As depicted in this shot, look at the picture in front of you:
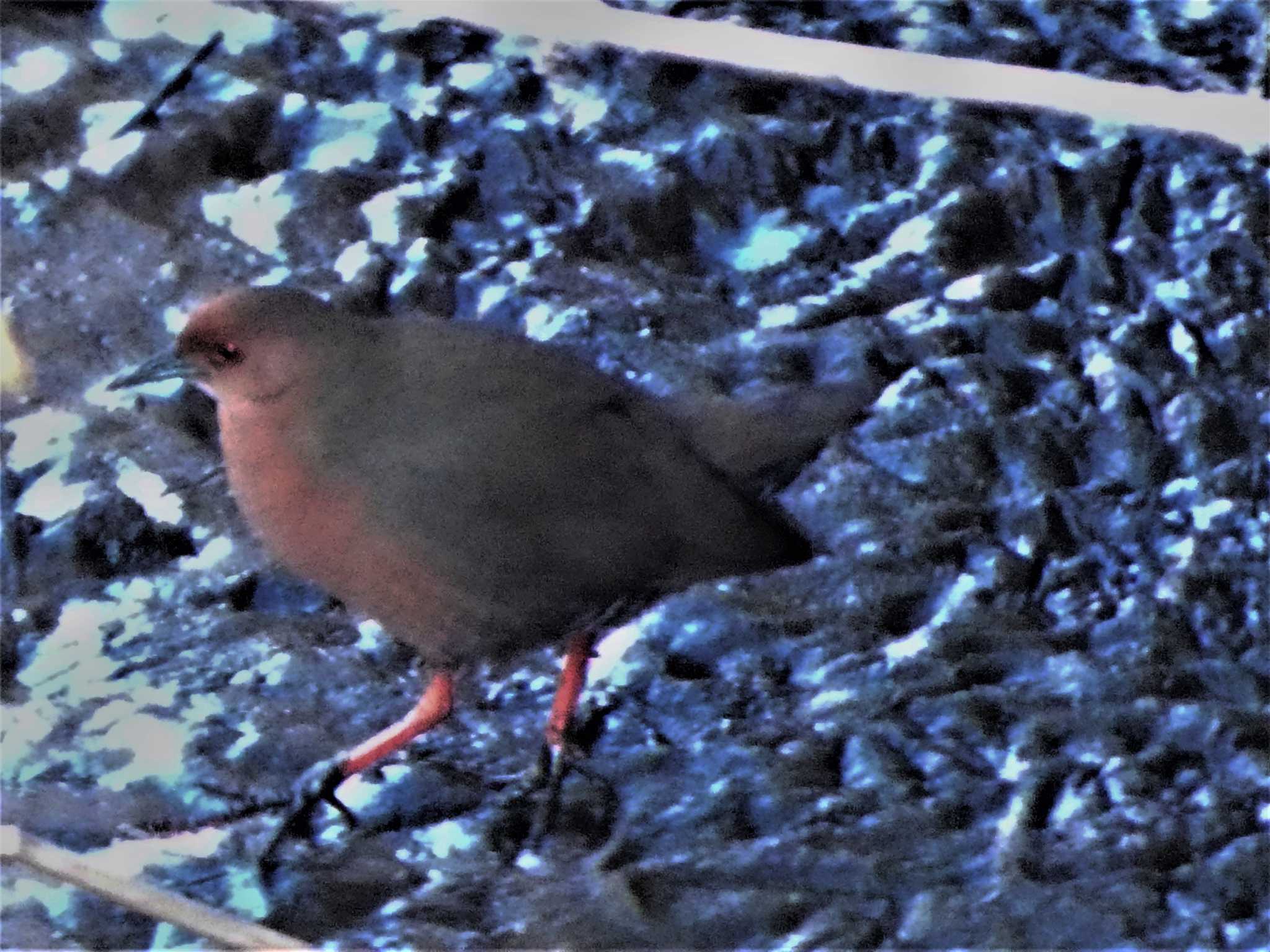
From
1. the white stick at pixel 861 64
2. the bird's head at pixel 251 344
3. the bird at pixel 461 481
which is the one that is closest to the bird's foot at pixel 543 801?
the bird at pixel 461 481

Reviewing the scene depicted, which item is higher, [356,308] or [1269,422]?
[356,308]

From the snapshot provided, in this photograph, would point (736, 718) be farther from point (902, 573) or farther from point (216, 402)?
point (216, 402)

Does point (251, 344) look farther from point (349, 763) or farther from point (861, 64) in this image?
point (861, 64)

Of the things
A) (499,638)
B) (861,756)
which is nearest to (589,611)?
(499,638)

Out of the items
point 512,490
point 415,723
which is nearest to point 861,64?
point 512,490

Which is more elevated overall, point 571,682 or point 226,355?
point 226,355

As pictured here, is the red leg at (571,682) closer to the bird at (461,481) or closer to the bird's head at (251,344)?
the bird at (461,481)
